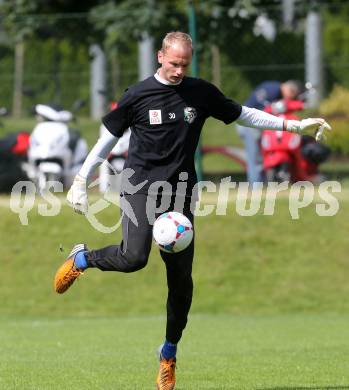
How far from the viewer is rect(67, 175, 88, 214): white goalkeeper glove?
7867 mm

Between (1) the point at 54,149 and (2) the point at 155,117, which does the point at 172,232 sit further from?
(1) the point at 54,149

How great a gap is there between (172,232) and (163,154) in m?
0.59

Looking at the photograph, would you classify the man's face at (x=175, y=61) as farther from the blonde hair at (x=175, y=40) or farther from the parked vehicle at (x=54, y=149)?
the parked vehicle at (x=54, y=149)

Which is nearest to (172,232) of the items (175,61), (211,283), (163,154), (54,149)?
(163,154)

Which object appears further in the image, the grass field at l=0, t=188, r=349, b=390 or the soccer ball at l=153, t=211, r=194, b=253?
the grass field at l=0, t=188, r=349, b=390

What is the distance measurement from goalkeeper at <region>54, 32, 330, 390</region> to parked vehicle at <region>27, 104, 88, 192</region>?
9545 millimetres

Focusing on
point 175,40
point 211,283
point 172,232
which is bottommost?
point 211,283

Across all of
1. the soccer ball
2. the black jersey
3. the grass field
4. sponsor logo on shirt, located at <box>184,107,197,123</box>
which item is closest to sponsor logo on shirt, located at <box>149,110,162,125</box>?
the black jersey

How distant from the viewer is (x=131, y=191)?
25.4 ft

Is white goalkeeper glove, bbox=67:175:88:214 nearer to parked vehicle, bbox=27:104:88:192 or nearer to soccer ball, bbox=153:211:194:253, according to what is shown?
soccer ball, bbox=153:211:194:253

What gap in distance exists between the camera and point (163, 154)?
7.68 m

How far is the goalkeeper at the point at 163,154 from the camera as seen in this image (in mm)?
7641

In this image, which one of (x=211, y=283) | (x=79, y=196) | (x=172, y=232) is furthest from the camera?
(x=211, y=283)

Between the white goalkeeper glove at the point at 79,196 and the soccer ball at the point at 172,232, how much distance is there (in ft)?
2.02
